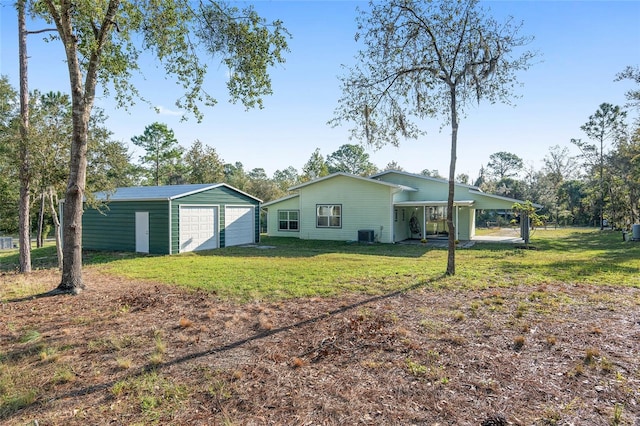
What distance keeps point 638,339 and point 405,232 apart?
54.5 feet

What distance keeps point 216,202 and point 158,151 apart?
25.9 metres

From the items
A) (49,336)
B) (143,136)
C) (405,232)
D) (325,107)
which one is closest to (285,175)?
(143,136)

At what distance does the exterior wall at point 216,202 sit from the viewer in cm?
1469

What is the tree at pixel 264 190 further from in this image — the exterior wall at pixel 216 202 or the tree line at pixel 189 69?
the tree line at pixel 189 69

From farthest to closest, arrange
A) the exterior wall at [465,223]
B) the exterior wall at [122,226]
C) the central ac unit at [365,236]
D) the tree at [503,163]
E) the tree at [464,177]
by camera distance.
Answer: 1. the tree at [503,163]
2. the tree at [464,177]
3. the exterior wall at [465,223]
4. the central ac unit at [365,236]
5. the exterior wall at [122,226]

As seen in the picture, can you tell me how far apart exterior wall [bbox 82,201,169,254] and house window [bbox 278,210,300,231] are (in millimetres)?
8691

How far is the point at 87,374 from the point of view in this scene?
380 centimetres

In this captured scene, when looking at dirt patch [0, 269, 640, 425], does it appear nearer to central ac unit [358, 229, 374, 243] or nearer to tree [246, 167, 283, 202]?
central ac unit [358, 229, 374, 243]

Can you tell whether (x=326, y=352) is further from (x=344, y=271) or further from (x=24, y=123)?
(x=24, y=123)

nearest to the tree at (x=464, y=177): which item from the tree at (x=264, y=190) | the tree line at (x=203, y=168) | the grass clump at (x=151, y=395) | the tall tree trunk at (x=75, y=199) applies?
the tree line at (x=203, y=168)

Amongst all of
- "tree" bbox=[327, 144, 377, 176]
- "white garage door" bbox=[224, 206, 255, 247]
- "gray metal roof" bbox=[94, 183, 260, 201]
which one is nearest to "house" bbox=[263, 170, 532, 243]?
"white garage door" bbox=[224, 206, 255, 247]

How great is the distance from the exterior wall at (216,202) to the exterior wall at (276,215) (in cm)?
285

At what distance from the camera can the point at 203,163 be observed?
111ft

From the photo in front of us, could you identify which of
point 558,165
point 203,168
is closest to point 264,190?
point 203,168
